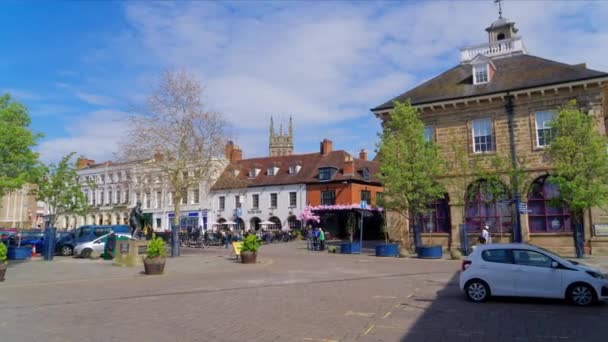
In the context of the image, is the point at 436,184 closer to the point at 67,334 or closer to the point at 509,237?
the point at 509,237

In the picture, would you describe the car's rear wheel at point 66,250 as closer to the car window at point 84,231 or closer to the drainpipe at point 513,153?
the car window at point 84,231

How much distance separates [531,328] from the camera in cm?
823

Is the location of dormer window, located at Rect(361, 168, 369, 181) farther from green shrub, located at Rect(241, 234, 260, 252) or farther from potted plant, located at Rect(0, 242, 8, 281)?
potted plant, located at Rect(0, 242, 8, 281)

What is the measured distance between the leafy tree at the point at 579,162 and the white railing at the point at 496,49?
9.45 meters

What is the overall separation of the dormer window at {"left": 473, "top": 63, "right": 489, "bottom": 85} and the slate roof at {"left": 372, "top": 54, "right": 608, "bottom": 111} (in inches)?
14.5

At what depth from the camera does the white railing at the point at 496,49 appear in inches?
1196

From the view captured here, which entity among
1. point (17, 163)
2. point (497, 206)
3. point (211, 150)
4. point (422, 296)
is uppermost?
point (211, 150)

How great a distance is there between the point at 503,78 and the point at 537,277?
19.5 m

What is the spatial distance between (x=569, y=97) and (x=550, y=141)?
340 centimetres

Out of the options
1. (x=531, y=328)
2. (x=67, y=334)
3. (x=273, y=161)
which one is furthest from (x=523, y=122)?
(x=273, y=161)

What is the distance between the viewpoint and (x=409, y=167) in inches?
979

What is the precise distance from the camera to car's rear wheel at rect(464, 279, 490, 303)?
11102 mm

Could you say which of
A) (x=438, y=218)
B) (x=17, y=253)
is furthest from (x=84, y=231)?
(x=438, y=218)

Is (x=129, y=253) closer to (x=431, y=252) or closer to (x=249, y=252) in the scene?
(x=249, y=252)
